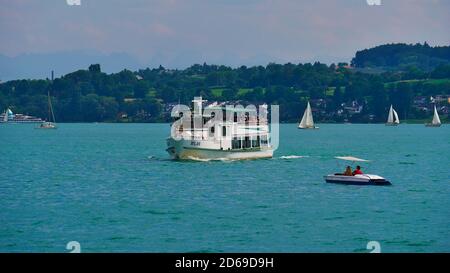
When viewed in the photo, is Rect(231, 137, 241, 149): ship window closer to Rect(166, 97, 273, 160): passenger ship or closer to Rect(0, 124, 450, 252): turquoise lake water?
Rect(166, 97, 273, 160): passenger ship

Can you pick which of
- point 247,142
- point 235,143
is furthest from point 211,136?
point 247,142

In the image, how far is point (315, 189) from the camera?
78875mm

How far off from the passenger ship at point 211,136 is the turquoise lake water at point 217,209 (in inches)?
68.1

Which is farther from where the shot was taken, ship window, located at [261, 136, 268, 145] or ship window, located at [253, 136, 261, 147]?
ship window, located at [261, 136, 268, 145]

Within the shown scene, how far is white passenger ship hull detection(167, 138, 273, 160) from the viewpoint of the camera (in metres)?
103

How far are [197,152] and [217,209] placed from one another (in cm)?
3867

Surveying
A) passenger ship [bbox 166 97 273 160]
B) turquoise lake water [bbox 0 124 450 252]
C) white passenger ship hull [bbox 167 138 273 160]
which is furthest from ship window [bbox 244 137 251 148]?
turquoise lake water [bbox 0 124 450 252]

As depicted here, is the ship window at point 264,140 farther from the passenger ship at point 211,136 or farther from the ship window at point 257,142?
the passenger ship at point 211,136

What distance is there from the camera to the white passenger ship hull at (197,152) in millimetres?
103188

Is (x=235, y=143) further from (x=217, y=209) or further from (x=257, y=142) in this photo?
(x=217, y=209)

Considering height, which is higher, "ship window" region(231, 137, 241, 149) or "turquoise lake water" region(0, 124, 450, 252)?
"ship window" region(231, 137, 241, 149)
